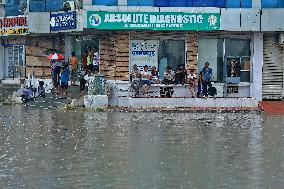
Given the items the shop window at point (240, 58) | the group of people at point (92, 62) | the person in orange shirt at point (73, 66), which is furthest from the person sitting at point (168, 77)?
the person in orange shirt at point (73, 66)

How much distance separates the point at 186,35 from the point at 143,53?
209 centimetres

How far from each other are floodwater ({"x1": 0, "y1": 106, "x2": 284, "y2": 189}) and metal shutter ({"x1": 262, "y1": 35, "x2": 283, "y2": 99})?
31.8 ft

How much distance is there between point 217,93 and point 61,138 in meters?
14.9

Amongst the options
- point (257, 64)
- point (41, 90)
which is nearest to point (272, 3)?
point (257, 64)

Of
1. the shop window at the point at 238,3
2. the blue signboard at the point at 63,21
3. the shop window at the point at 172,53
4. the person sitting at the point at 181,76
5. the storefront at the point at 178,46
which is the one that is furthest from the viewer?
the shop window at the point at 172,53

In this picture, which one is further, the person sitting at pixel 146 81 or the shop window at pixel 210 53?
the shop window at pixel 210 53

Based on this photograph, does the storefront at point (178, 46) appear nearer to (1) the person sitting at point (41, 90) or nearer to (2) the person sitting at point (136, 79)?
(2) the person sitting at point (136, 79)

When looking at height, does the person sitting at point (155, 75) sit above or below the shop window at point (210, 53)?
below

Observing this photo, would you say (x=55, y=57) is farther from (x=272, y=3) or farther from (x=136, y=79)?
(x=272, y=3)

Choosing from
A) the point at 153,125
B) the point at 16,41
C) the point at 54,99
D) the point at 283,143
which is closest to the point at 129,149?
the point at 283,143

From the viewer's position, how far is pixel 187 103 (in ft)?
89.6

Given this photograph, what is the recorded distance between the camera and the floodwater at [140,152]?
10453 millimetres

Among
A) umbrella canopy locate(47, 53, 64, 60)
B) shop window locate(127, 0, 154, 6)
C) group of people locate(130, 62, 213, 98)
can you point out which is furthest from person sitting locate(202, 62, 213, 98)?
umbrella canopy locate(47, 53, 64, 60)

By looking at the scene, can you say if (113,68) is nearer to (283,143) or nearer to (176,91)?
(176,91)
